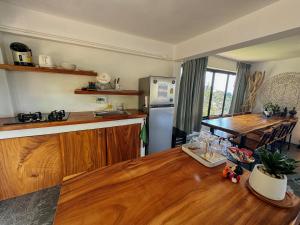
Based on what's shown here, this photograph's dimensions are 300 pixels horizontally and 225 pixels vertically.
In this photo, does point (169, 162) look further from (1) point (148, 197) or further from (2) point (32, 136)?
(2) point (32, 136)

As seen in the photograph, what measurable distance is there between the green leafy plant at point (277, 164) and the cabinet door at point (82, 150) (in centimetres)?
185

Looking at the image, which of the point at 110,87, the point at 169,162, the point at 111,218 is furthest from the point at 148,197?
the point at 110,87

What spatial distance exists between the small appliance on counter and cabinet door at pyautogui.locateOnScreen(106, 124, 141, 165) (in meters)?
1.38

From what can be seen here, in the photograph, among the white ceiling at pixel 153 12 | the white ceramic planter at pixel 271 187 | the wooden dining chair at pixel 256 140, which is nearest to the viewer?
the white ceramic planter at pixel 271 187

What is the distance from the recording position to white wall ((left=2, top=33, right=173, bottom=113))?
6.38ft

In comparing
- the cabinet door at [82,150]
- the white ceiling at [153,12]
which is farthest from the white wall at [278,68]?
the cabinet door at [82,150]

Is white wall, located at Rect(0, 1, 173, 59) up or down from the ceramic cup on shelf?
up

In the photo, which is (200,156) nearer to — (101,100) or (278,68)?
(101,100)

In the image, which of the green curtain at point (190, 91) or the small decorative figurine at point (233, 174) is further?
the green curtain at point (190, 91)

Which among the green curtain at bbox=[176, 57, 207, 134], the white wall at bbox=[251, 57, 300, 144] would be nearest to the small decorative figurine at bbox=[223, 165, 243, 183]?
the green curtain at bbox=[176, 57, 207, 134]

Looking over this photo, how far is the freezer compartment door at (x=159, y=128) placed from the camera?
8.13 feet

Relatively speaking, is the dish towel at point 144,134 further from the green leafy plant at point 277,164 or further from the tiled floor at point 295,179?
the tiled floor at point 295,179

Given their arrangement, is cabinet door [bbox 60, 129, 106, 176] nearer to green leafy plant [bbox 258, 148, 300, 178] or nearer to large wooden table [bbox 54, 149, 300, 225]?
large wooden table [bbox 54, 149, 300, 225]

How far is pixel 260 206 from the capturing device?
2.29 ft
